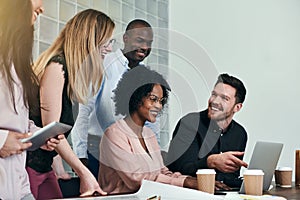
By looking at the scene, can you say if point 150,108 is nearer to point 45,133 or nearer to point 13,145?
point 45,133

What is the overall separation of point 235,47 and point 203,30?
0.32 metres

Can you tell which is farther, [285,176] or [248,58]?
[248,58]

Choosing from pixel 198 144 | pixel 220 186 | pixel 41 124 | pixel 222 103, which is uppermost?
pixel 222 103

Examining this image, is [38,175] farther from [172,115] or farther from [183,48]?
[183,48]

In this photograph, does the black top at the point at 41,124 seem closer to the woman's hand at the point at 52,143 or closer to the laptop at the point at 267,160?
the woman's hand at the point at 52,143

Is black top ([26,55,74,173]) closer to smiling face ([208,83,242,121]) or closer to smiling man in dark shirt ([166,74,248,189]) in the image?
smiling man in dark shirt ([166,74,248,189])

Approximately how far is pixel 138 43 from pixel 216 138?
29.6 inches

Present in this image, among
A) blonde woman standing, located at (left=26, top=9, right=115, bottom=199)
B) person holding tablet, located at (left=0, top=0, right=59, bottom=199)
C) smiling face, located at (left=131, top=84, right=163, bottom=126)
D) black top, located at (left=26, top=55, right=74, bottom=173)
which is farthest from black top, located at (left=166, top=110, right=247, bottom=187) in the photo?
person holding tablet, located at (left=0, top=0, right=59, bottom=199)

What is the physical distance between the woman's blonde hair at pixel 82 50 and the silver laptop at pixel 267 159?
3.35 ft

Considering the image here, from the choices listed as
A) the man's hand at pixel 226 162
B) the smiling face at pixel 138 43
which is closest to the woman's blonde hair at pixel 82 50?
the smiling face at pixel 138 43

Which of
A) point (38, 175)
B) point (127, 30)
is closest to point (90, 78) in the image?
point (127, 30)

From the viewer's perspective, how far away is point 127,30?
7.60 feet

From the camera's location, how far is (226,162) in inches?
106

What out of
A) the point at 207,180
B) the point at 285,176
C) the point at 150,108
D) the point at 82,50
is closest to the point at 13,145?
the point at 82,50
